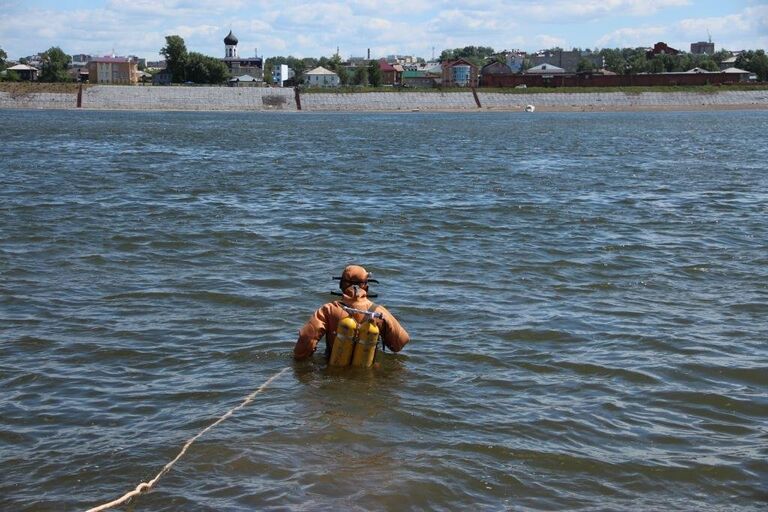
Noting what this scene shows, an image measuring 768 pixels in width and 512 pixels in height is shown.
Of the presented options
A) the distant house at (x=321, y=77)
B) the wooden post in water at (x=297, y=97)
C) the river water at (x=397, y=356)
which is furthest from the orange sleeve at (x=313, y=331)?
the distant house at (x=321, y=77)

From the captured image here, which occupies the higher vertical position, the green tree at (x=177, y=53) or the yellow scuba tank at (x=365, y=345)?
the green tree at (x=177, y=53)

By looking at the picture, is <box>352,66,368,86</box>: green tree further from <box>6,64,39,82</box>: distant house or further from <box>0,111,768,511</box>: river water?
<box>0,111,768,511</box>: river water

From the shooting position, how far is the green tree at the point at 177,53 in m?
173

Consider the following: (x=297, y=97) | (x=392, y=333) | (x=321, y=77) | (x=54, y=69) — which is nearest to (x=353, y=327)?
(x=392, y=333)

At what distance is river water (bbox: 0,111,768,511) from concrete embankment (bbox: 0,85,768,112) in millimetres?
105905

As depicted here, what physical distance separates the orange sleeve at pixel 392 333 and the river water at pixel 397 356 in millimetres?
349

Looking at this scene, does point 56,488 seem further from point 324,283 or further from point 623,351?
point 324,283

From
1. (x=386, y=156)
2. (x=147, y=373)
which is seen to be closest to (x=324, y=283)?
(x=147, y=373)

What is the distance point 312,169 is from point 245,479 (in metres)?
34.0

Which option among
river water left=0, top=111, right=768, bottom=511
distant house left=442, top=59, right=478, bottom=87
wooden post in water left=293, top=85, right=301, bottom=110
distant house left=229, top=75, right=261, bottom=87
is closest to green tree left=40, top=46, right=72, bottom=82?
distant house left=229, top=75, right=261, bottom=87

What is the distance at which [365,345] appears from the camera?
1076cm

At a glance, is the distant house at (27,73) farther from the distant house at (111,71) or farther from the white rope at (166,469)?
the white rope at (166,469)

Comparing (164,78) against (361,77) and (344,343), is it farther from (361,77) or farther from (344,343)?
(344,343)

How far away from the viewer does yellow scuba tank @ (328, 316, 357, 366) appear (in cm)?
1061
